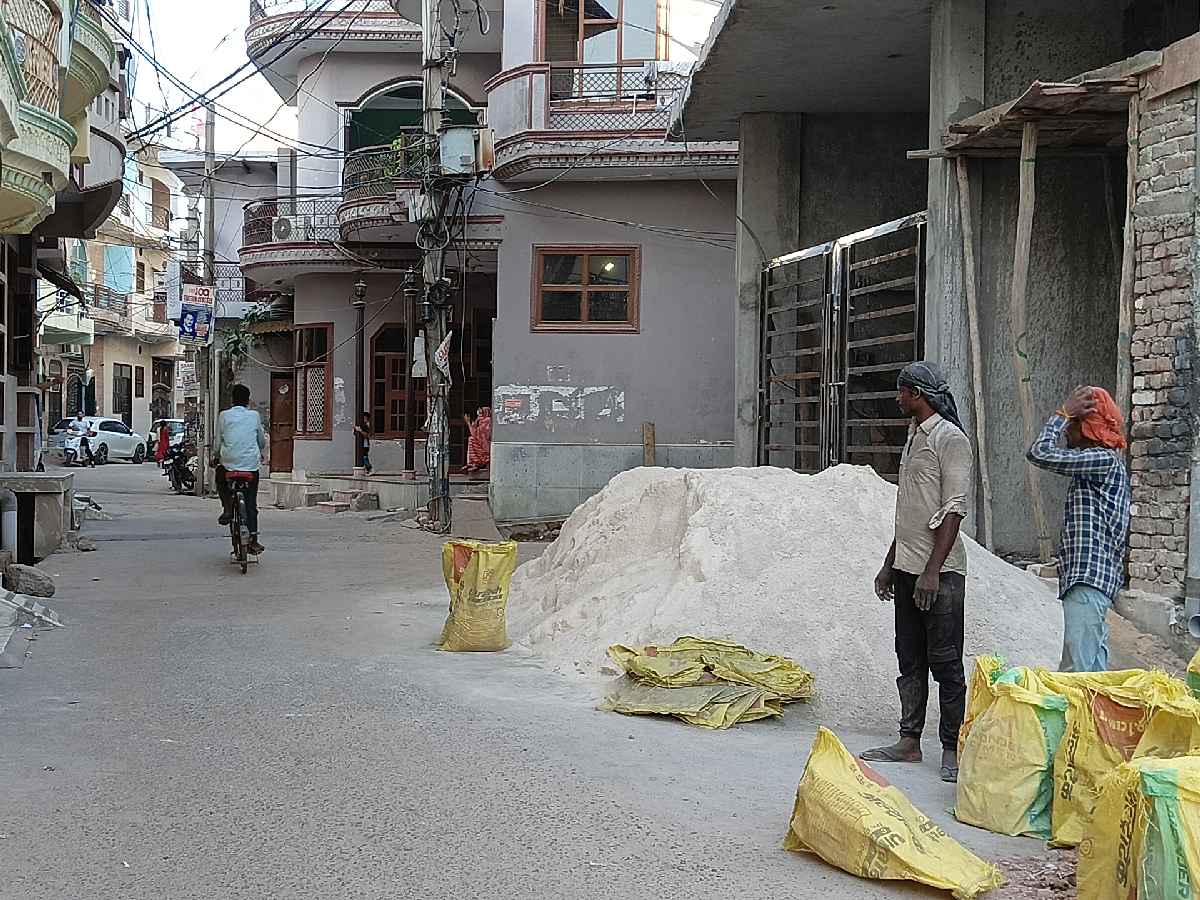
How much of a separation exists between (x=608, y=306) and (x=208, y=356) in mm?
12057

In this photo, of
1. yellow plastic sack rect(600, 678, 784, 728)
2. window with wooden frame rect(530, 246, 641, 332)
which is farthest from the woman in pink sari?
yellow plastic sack rect(600, 678, 784, 728)

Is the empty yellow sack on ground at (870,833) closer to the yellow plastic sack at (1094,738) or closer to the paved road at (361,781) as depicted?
the paved road at (361,781)

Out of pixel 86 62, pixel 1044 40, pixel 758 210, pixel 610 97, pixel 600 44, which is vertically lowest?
pixel 758 210

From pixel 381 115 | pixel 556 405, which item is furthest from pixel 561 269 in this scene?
pixel 381 115

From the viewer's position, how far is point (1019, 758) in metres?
4.96

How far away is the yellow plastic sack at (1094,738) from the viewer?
185 inches

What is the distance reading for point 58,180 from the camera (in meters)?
10.8

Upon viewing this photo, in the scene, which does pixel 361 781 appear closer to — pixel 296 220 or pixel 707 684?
pixel 707 684

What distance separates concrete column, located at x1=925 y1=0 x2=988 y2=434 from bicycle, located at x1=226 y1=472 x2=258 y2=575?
22.8 feet

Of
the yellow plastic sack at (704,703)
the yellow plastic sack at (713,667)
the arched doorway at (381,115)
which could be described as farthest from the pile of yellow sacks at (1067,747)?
the arched doorway at (381,115)

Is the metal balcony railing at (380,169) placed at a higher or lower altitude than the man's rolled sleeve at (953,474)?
higher

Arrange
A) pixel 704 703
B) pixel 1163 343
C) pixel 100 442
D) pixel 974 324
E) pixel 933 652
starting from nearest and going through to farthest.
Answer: pixel 933 652
pixel 704 703
pixel 1163 343
pixel 974 324
pixel 100 442

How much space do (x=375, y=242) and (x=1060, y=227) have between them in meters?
16.0

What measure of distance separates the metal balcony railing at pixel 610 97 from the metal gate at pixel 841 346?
14.7 ft
